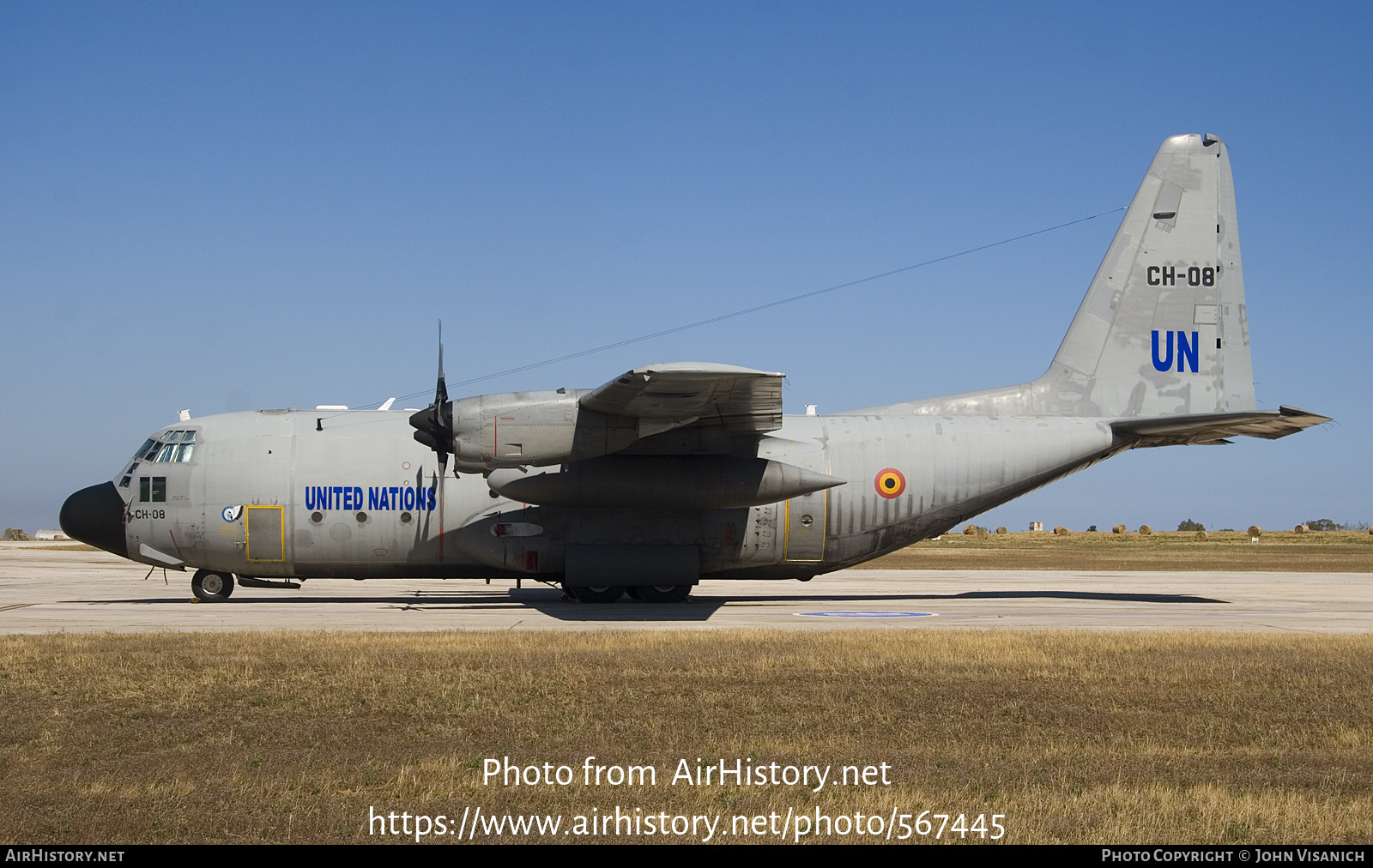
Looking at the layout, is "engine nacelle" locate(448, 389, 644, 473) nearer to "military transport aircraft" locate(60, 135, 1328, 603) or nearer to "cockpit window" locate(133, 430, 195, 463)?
"military transport aircraft" locate(60, 135, 1328, 603)

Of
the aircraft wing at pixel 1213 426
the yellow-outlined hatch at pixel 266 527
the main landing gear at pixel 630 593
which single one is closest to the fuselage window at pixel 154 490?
the yellow-outlined hatch at pixel 266 527

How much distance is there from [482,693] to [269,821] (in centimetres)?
454

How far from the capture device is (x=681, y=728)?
10.3m

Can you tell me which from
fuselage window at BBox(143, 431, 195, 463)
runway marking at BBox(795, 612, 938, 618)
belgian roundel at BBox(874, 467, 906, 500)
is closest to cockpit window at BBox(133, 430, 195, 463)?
fuselage window at BBox(143, 431, 195, 463)

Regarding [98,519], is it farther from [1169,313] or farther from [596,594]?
[1169,313]

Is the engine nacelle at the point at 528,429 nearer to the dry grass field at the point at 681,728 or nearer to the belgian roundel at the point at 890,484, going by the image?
the dry grass field at the point at 681,728

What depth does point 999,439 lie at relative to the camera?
2288cm

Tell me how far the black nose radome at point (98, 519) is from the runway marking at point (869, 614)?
45.4 feet

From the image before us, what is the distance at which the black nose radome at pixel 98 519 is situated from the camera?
22016mm

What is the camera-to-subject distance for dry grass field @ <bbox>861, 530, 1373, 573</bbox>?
143 feet

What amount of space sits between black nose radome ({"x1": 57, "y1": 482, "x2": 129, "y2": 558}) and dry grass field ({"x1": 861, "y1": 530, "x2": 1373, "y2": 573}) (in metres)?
28.8

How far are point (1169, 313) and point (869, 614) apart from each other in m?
9.79

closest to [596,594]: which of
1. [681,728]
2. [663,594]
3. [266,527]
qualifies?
[663,594]
